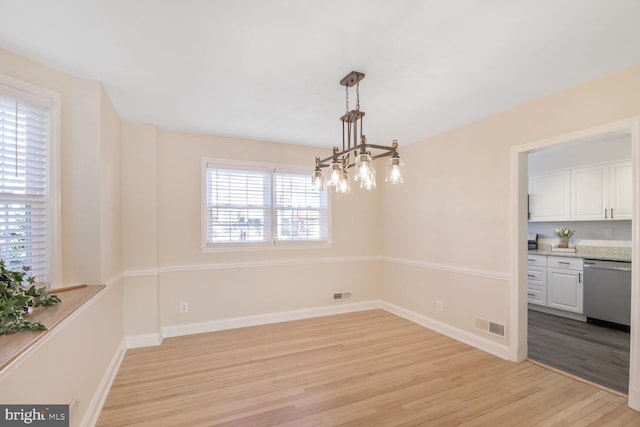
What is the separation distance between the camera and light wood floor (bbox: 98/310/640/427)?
2.17 metres

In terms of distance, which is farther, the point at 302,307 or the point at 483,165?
the point at 302,307

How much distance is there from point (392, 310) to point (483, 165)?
2604 millimetres

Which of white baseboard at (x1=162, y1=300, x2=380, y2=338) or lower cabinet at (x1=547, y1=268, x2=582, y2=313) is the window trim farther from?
lower cabinet at (x1=547, y1=268, x2=582, y2=313)

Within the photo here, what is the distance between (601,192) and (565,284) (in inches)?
57.5

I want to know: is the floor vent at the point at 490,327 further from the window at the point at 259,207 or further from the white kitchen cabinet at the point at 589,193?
the white kitchen cabinet at the point at 589,193

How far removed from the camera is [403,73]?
2.32 metres

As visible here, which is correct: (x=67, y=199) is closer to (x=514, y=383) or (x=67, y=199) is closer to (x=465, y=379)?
(x=465, y=379)

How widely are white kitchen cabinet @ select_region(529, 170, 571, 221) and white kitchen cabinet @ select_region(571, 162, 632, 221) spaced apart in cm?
9

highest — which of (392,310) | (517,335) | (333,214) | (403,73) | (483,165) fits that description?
(403,73)

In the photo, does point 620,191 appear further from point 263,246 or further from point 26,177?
point 26,177

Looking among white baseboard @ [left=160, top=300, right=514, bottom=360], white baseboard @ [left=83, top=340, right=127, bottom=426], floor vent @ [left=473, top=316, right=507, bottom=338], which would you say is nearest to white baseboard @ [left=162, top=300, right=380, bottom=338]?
white baseboard @ [left=160, top=300, right=514, bottom=360]

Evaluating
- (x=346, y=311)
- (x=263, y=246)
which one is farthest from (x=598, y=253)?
(x=263, y=246)

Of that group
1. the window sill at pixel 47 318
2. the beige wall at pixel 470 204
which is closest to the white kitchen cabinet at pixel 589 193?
the beige wall at pixel 470 204

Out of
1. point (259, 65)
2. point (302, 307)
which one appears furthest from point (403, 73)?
point (302, 307)
